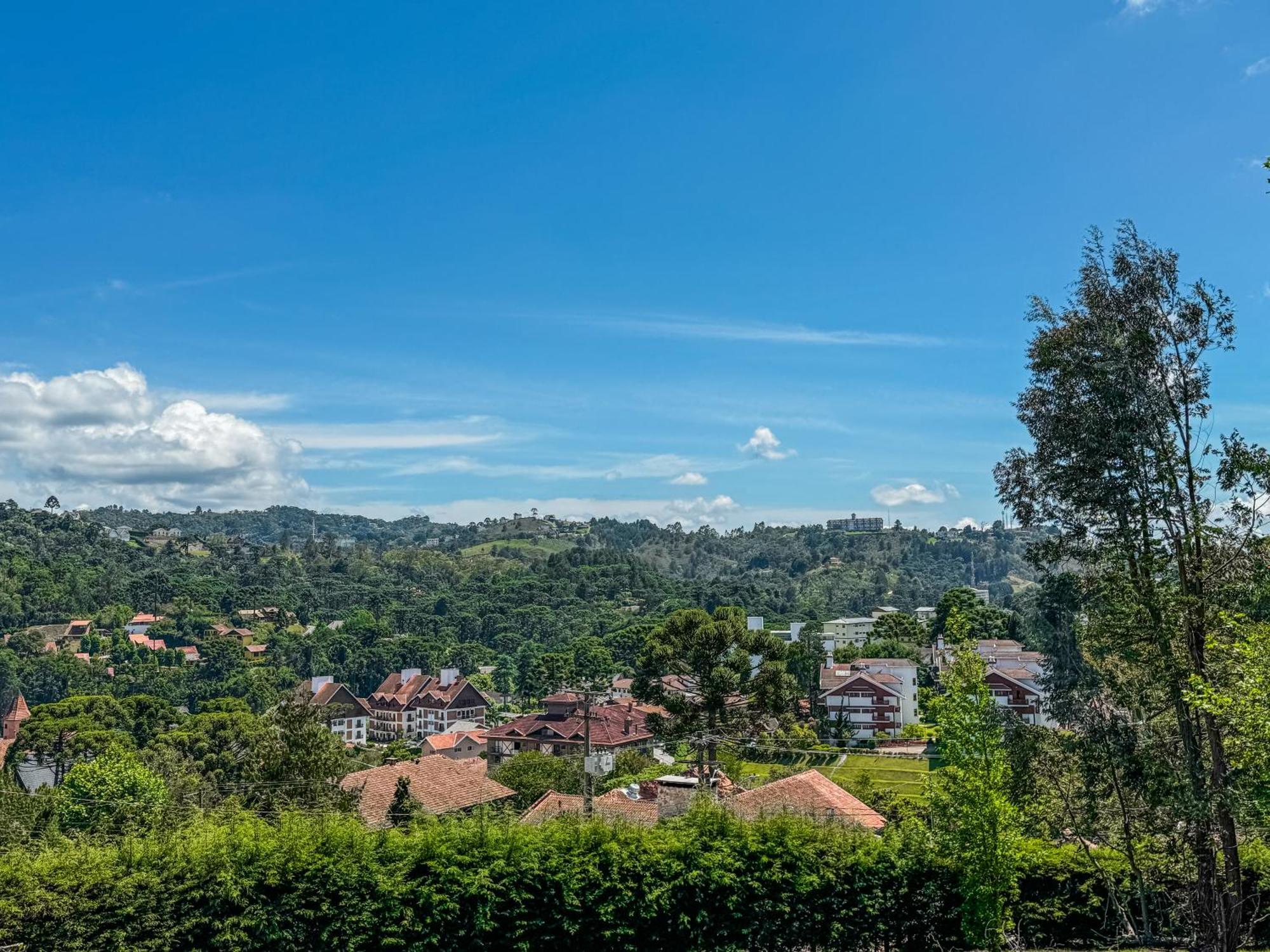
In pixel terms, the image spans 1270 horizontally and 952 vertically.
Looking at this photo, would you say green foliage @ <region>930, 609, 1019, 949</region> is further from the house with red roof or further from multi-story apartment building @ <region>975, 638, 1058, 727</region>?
the house with red roof

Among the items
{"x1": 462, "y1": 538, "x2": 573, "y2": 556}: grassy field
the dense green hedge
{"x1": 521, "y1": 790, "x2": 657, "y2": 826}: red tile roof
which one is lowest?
{"x1": 521, "y1": 790, "x2": 657, "y2": 826}: red tile roof

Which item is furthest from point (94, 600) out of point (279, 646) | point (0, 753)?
→ point (0, 753)

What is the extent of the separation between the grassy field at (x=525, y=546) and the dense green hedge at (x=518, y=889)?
6533 inches

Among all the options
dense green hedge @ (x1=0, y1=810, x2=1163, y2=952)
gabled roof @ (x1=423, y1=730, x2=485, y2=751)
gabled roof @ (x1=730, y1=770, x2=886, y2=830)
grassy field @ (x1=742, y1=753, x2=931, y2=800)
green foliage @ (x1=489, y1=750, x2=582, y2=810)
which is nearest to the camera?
dense green hedge @ (x1=0, y1=810, x2=1163, y2=952)

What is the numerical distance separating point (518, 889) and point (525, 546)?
574 ft

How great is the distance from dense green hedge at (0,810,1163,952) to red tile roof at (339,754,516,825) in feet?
35.3

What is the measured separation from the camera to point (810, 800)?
690 inches

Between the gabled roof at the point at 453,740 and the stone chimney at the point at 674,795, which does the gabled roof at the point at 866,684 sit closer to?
the gabled roof at the point at 453,740

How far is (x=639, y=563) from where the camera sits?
158375 mm

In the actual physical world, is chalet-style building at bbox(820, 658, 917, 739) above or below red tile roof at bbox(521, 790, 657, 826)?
below

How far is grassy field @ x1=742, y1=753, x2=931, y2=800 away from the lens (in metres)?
34.8

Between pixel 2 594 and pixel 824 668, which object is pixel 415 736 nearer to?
pixel 824 668

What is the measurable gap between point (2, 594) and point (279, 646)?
3274 centimetres

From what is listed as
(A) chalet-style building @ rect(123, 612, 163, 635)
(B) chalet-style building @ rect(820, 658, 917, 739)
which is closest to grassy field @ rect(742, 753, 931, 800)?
(B) chalet-style building @ rect(820, 658, 917, 739)
